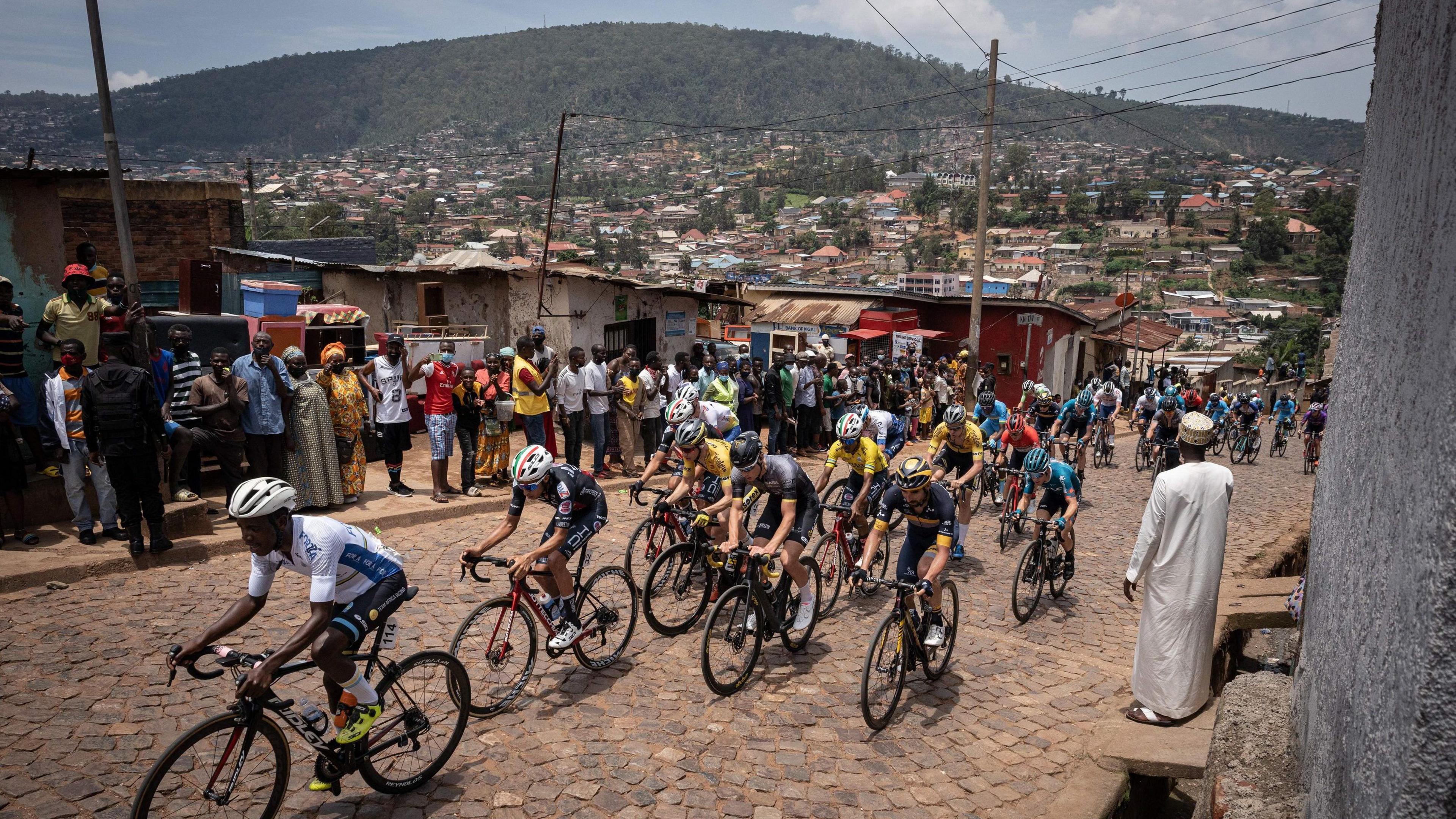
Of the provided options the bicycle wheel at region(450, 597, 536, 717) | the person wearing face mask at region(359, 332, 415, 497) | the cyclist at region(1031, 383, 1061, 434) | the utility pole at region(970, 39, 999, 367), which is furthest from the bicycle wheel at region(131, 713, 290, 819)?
the utility pole at region(970, 39, 999, 367)

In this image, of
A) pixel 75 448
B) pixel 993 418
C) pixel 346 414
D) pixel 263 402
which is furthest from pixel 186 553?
pixel 993 418

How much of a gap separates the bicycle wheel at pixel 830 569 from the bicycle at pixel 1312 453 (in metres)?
16.9

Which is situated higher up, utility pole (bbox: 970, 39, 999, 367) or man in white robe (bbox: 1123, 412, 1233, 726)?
utility pole (bbox: 970, 39, 999, 367)

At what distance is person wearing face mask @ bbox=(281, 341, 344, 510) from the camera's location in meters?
10.2

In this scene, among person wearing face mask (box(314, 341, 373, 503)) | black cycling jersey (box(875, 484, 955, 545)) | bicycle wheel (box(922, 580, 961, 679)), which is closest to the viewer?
black cycling jersey (box(875, 484, 955, 545))

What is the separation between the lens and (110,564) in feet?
27.3

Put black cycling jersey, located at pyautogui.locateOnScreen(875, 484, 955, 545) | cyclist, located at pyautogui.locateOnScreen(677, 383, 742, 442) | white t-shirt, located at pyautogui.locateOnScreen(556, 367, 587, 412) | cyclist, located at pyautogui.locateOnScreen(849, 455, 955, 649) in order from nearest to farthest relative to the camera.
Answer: cyclist, located at pyautogui.locateOnScreen(849, 455, 955, 649) < black cycling jersey, located at pyautogui.locateOnScreen(875, 484, 955, 545) < cyclist, located at pyautogui.locateOnScreen(677, 383, 742, 442) < white t-shirt, located at pyautogui.locateOnScreen(556, 367, 587, 412)

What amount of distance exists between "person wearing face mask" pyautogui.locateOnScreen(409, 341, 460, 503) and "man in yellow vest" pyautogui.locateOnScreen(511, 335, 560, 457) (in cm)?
93

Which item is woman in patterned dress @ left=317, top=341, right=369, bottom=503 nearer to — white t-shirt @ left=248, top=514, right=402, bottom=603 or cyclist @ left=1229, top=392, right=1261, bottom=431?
white t-shirt @ left=248, top=514, right=402, bottom=603

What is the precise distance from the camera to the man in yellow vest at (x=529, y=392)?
12.4 m

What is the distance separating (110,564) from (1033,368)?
34.1 metres

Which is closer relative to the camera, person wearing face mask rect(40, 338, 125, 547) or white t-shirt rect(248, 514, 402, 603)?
white t-shirt rect(248, 514, 402, 603)

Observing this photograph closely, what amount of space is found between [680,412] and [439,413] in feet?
15.9

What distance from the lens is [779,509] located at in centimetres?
809
